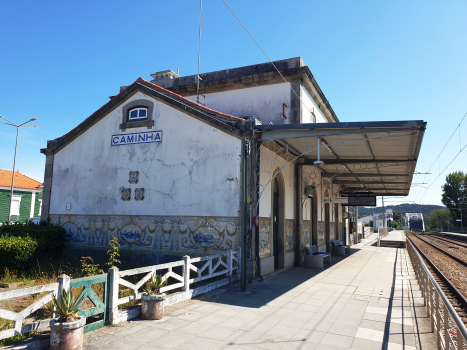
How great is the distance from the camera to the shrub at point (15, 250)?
1006cm

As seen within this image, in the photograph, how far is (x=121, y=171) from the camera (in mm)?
12367

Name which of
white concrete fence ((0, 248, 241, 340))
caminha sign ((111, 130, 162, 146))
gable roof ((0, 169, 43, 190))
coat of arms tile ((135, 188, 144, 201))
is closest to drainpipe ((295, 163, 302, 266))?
white concrete fence ((0, 248, 241, 340))

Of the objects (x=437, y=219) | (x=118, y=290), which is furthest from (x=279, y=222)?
(x=437, y=219)

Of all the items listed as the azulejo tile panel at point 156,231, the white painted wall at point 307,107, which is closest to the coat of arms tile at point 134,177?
the azulejo tile panel at point 156,231

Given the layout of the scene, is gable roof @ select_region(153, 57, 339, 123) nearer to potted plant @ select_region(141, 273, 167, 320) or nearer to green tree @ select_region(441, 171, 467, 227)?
potted plant @ select_region(141, 273, 167, 320)

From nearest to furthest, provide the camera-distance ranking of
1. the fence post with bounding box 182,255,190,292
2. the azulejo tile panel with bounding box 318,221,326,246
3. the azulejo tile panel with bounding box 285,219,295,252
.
A: the fence post with bounding box 182,255,190,292, the azulejo tile panel with bounding box 285,219,295,252, the azulejo tile panel with bounding box 318,221,326,246

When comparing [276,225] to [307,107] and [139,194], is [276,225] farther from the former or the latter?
Result: [307,107]

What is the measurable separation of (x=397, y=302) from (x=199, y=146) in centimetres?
701

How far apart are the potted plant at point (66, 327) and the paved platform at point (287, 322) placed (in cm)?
41

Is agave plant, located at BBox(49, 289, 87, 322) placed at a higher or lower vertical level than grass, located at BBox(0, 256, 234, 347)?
higher

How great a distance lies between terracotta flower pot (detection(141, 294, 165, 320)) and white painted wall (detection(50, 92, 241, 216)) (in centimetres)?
432

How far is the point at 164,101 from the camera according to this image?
11906mm

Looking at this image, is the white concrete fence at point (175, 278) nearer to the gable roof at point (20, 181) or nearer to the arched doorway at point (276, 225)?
the arched doorway at point (276, 225)

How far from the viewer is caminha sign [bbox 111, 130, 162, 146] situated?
12.0 metres
